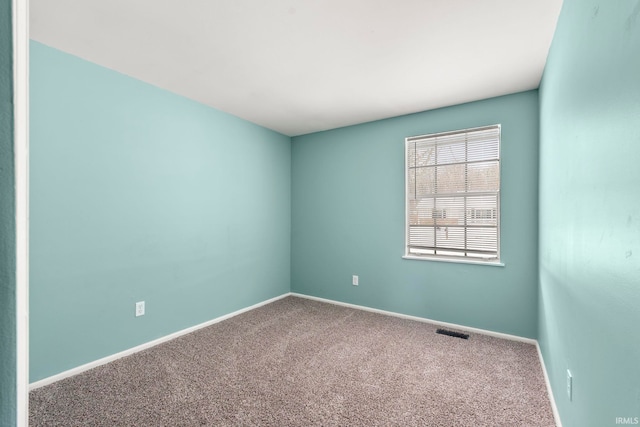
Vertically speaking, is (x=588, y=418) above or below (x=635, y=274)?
below

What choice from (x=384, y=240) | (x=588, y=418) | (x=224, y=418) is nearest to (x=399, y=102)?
(x=384, y=240)

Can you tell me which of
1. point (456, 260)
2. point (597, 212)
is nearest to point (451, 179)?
point (456, 260)

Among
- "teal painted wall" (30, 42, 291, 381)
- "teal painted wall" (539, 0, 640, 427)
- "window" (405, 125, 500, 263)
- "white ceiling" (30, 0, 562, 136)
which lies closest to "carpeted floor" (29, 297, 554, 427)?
"teal painted wall" (30, 42, 291, 381)

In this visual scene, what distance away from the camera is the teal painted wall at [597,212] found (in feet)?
2.72

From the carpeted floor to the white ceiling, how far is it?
2.44 metres

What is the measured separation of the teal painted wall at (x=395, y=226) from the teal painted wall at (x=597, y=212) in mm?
1180

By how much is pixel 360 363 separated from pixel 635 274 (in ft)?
6.75

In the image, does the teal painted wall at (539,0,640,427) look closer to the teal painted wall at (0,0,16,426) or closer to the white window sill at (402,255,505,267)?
the white window sill at (402,255,505,267)

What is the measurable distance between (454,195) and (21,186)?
3451 millimetres

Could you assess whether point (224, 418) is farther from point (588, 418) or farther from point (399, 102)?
point (399, 102)

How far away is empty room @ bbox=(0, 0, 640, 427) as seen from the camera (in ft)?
3.39

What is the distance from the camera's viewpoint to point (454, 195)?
3.31 metres

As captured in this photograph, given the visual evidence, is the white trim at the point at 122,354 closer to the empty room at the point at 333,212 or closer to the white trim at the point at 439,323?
the empty room at the point at 333,212

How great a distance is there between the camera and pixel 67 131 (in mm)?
2232
